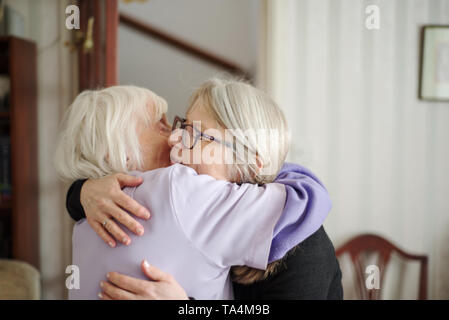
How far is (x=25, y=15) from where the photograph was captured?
1759 mm

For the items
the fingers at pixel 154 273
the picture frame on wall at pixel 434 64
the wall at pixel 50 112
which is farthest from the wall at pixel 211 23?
the fingers at pixel 154 273

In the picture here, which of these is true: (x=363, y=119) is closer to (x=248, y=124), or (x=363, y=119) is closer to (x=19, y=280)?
(x=248, y=124)

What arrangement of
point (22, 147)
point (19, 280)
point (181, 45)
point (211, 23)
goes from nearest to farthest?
point (19, 280)
point (22, 147)
point (181, 45)
point (211, 23)

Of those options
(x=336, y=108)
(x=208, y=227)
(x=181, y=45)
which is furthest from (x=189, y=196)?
(x=181, y=45)

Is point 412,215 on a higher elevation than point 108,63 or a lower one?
lower

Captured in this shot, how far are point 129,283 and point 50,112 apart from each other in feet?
4.83

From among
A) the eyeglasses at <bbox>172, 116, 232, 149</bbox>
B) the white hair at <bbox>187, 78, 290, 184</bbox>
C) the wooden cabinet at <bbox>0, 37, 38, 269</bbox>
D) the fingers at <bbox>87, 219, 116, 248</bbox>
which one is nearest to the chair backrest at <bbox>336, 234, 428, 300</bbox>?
the white hair at <bbox>187, 78, 290, 184</bbox>

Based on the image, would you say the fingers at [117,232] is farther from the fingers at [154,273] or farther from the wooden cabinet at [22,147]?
the wooden cabinet at [22,147]

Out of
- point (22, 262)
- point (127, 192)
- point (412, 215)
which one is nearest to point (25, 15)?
point (22, 262)

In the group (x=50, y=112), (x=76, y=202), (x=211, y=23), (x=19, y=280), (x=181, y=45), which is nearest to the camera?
(x=76, y=202)

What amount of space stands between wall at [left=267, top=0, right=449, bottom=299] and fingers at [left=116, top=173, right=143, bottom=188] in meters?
1.01

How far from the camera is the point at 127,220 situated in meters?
0.66
